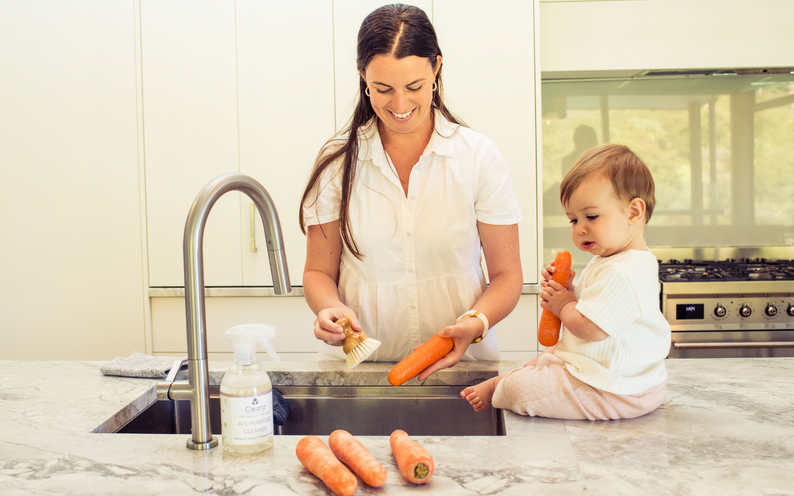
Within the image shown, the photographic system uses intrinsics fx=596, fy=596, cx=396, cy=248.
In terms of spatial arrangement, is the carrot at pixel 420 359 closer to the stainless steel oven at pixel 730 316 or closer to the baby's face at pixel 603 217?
the baby's face at pixel 603 217

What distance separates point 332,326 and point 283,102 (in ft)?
5.20

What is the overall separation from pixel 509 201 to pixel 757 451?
70 cm

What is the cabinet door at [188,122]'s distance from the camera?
2.46m

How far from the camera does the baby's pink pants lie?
909 millimetres

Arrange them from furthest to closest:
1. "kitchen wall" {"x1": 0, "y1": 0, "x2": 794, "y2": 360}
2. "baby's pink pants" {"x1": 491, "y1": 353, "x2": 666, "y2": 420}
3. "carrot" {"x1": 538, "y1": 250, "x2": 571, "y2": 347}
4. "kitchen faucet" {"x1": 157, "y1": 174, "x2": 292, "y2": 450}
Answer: "kitchen wall" {"x1": 0, "y1": 0, "x2": 794, "y2": 360} < "carrot" {"x1": 538, "y1": 250, "x2": 571, "y2": 347} < "baby's pink pants" {"x1": 491, "y1": 353, "x2": 666, "y2": 420} < "kitchen faucet" {"x1": 157, "y1": 174, "x2": 292, "y2": 450}

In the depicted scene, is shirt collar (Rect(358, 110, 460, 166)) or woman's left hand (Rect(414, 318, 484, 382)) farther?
shirt collar (Rect(358, 110, 460, 166))

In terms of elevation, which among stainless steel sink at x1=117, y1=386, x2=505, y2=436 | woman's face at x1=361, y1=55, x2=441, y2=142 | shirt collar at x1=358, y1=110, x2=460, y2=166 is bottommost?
stainless steel sink at x1=117, y1=386, x2=505, y2=436

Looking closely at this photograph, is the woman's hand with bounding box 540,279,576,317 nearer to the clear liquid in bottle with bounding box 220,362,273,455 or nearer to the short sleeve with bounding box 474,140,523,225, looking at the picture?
the short sleeve with bounding box 474,140,523,225

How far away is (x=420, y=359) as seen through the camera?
108 cm

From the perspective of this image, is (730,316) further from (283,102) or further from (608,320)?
(283,102)

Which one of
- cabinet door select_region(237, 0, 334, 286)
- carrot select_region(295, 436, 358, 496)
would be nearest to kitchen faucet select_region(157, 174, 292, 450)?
carrot select_region(295, 436, 358, 496)

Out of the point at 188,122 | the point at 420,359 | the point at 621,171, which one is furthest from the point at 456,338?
the point at 188,122

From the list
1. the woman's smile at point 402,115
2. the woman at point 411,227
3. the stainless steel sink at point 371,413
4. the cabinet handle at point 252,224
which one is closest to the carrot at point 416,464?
the stainless steel sink at point 371,413

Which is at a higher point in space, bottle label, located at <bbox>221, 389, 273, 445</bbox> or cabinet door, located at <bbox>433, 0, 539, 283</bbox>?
cabinet door, located at <bbox>433, 0, 539, 283</bbox>
